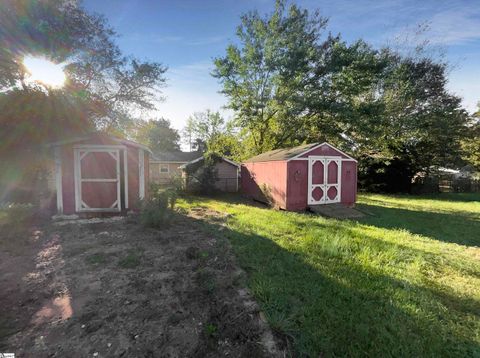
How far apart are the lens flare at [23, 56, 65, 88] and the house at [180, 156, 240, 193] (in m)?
8.42

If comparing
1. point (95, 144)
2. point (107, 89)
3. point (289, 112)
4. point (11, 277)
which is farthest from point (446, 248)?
point (107, 89)

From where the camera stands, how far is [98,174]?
8.23 metres

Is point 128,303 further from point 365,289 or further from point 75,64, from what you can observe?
point 75,64

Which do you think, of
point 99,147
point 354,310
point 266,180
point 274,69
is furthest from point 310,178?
point 274,69

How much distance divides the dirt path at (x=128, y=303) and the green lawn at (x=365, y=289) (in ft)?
1.36

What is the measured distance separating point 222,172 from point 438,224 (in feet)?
44.2

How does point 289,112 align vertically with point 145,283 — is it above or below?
above

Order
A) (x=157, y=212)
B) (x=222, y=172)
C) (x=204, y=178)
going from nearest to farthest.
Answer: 1. (x=157, y=212)
2. (x=204, y=178)
3. (x=222, y=172)

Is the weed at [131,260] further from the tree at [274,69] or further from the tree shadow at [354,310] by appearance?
the tree at [274,69]

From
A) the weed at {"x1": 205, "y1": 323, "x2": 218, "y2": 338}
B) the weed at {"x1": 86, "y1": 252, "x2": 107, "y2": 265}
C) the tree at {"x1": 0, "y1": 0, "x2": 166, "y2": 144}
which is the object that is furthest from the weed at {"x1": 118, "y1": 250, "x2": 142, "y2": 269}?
the tree at {"x1": 0, "y1": 0, "x2": 166, "y2": 144}

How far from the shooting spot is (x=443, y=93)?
19922 millimetres

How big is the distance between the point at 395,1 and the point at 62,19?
42.2 feet

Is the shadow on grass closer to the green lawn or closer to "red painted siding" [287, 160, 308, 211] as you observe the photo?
the green lawn

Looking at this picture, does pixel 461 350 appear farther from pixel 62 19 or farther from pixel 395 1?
pixel 62 19
